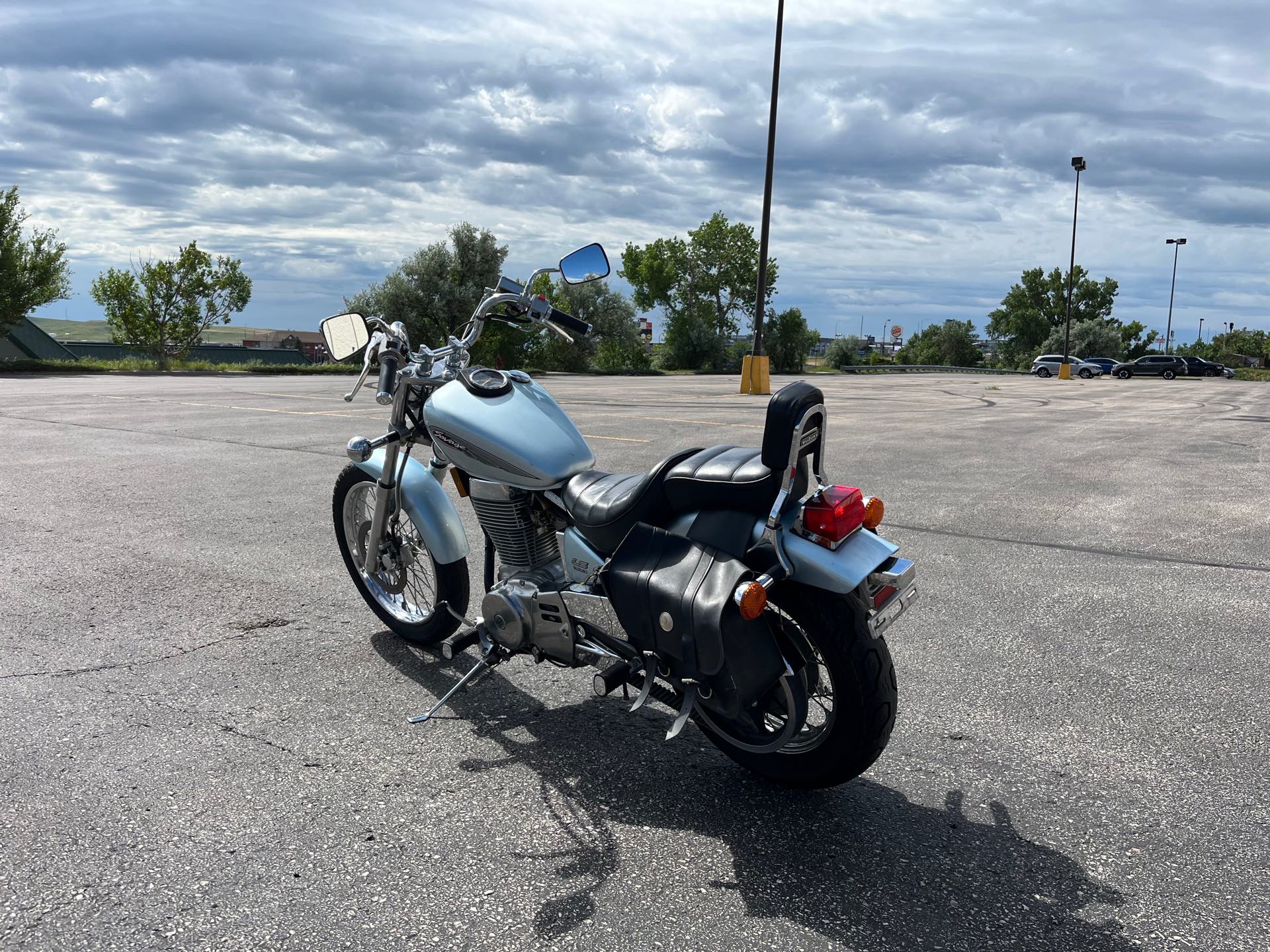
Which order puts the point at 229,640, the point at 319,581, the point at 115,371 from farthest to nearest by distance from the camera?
1. the point at 115,371
2. the point at 319,581
3. the point at 229,640

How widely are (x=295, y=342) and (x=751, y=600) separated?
295 feet

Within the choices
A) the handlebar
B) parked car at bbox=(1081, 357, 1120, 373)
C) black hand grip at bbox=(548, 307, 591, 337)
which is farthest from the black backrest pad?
parked car at bbox=(1081, 357, 1120, 373)

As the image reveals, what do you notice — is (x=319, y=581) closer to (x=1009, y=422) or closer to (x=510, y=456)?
(x=510, y=456)

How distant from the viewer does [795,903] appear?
2.47 metres

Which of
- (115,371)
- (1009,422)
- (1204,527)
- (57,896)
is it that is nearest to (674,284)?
(115,371)

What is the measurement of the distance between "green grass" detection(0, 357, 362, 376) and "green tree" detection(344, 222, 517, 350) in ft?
16.5

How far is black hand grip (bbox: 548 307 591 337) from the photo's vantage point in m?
3.77

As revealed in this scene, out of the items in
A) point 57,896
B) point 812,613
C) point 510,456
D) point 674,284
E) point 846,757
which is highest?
point 674,284

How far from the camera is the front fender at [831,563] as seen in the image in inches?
104

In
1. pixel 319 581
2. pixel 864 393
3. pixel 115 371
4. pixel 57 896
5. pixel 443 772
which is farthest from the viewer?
pixel 115 371

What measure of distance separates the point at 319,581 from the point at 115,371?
116ft

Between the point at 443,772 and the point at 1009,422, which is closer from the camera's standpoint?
the point at 443,772

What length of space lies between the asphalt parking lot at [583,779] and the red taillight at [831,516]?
0.88 meters

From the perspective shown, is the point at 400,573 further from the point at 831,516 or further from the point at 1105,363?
the point at 1105,363
